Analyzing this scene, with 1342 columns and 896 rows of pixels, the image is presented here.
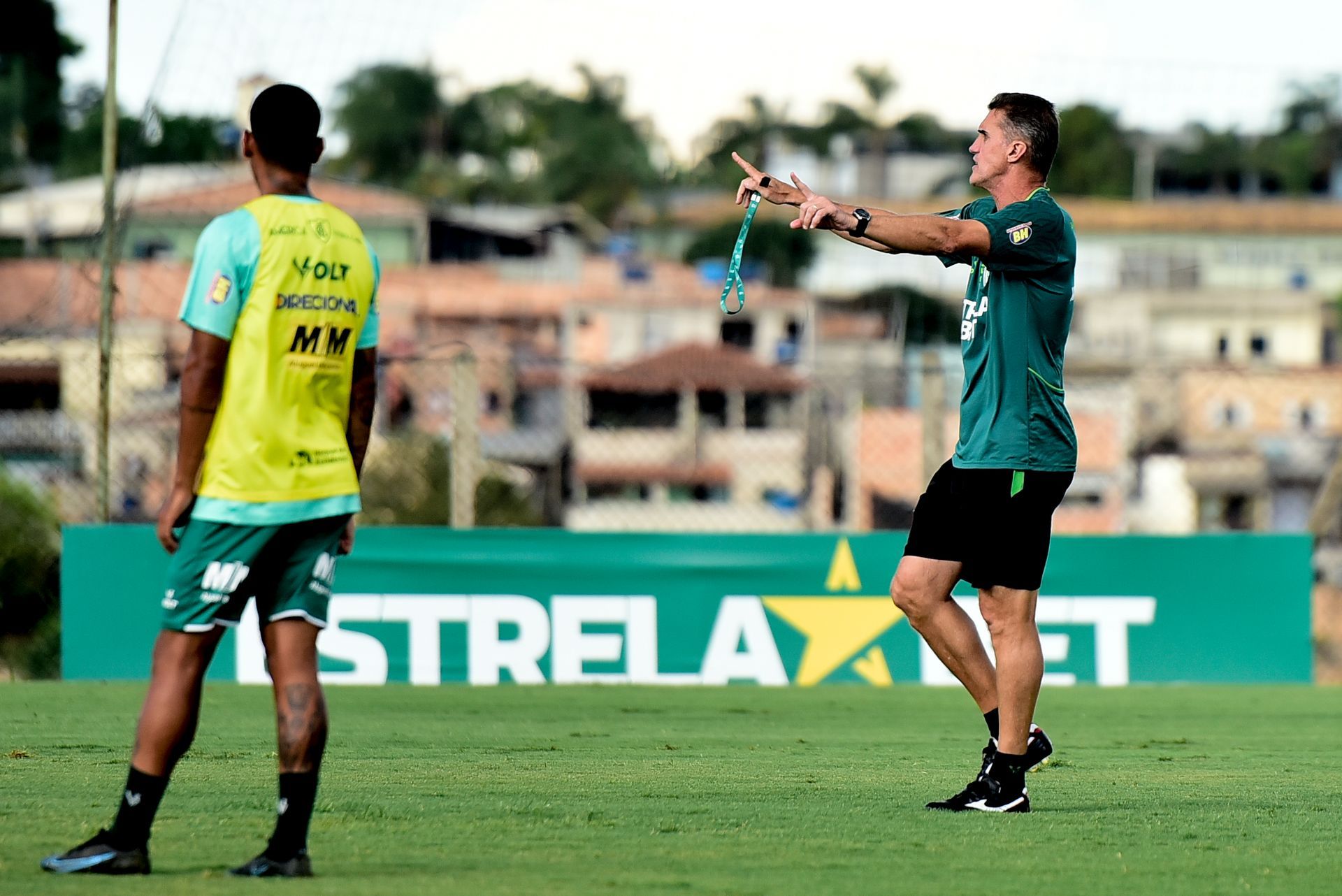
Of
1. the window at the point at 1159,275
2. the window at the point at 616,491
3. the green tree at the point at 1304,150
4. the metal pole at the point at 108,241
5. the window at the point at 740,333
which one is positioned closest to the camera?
the metal pole at the point at 108,241

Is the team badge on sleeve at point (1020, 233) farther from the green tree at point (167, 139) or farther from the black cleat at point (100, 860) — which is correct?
the green tree at point (167, 139)

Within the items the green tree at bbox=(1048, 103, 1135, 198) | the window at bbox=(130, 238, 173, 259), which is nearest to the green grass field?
the window at bbox=(130, 238, 173, 259)

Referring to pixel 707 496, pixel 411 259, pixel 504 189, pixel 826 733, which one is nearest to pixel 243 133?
pixel 826 733

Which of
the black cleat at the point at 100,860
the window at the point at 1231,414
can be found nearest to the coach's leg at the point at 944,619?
the black cleat at the point at 100,860

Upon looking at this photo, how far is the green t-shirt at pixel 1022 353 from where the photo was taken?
5645 mm

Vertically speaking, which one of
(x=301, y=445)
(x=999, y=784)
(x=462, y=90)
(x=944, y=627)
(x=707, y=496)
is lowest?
(x=707, y=496)

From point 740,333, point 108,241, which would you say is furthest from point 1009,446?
point 740,333

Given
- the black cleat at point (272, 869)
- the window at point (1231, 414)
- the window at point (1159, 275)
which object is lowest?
the window at point (1231, 414)

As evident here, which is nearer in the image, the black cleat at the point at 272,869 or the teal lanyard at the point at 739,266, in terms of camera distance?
the black cleat at the point at 272,869

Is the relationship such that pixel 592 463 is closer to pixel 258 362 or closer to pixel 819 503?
pixel 819 503

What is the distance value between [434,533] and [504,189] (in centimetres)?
7985

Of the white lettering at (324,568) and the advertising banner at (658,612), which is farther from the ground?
the white lettering at (324,568)

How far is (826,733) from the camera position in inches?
318

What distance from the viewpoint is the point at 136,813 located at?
4250 millimetres
